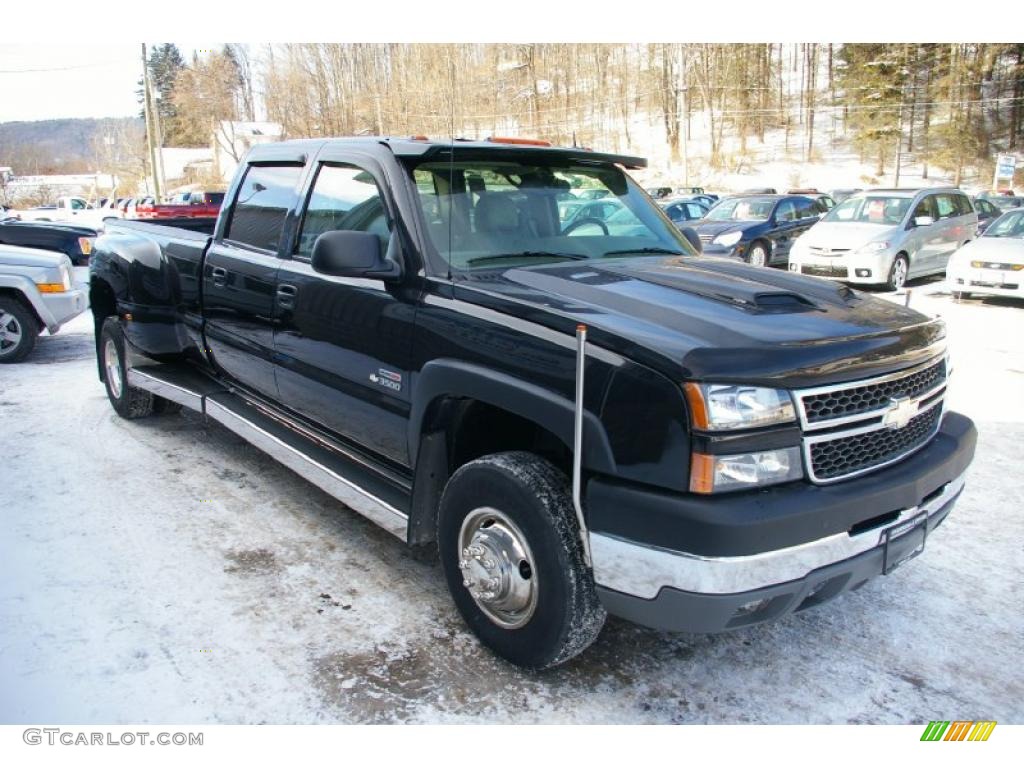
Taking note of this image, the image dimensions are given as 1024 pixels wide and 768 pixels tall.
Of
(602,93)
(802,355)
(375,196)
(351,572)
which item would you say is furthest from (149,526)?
(602,93)

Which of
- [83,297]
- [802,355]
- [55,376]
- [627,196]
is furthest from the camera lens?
[83,297]

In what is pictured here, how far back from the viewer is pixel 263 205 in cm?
455

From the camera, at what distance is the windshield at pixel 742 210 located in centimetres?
1575

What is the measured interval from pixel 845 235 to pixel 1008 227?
94.9 inches

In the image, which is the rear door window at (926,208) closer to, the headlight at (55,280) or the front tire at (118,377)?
the front tire at (118,377)

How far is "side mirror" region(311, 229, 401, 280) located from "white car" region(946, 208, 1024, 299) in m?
11.5

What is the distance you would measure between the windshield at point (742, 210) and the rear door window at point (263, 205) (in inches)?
497

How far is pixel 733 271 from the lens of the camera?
3504 millimetres

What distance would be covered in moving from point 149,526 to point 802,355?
11.4ft

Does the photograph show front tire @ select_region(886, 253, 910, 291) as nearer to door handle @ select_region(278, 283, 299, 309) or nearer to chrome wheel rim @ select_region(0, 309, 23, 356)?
door handle @ select_region(278, 283, 299, 309)

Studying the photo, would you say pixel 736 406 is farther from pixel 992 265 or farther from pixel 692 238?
pixel 992 265

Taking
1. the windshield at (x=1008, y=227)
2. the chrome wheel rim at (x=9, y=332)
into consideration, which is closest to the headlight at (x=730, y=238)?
the windshield at (x=1008, y=227)
